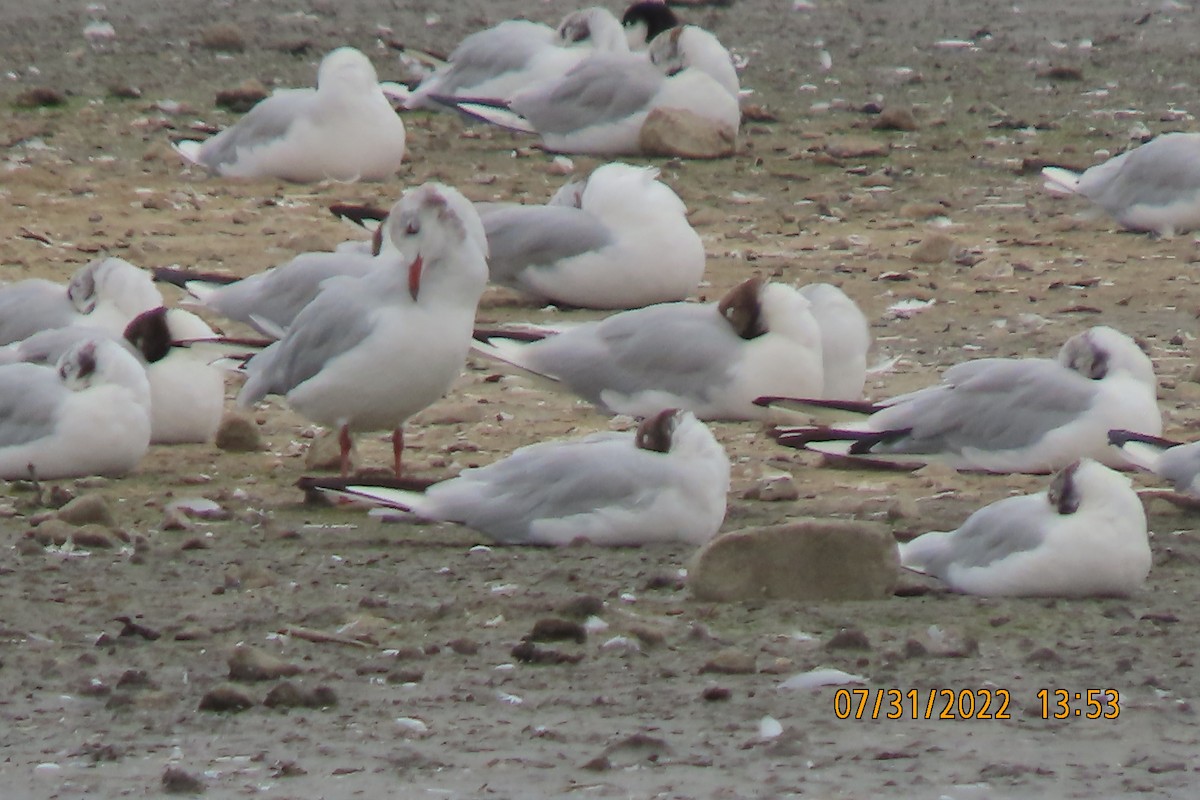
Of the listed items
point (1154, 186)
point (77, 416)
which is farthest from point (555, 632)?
point (1154, 186)

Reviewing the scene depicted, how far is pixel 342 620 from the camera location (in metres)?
4.93

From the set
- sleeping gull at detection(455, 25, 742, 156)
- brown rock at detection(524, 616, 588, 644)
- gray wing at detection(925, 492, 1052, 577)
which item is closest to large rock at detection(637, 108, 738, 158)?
sleeping gull at detection(455, 25, 742, 156)

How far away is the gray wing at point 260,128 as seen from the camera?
1062cm

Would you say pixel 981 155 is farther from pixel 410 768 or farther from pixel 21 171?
pixel 410 768

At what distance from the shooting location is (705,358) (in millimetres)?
7090

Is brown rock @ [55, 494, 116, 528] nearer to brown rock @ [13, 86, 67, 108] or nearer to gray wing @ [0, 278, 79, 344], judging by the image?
gray wing @ [0, 278, 79, 344]

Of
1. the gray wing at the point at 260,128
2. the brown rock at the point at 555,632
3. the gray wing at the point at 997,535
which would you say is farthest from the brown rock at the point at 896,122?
the brown rock at the point at 555,632

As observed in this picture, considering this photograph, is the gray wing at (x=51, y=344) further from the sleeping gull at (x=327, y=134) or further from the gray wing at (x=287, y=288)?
the sleeping gull at (x=327, y=134)

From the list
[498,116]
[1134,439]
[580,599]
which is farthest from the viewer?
[498,116]

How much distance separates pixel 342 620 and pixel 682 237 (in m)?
3.72

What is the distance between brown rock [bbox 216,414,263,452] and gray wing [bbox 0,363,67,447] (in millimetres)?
532

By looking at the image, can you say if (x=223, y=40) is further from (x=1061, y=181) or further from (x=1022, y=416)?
(x=1022, y=416)

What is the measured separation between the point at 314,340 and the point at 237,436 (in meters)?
0.48

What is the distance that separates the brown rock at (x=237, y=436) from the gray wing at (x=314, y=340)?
7 cm
